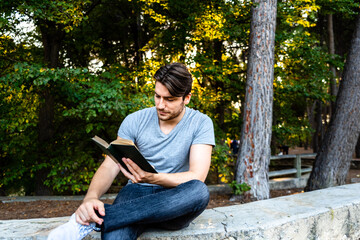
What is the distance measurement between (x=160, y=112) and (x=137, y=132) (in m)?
0.28

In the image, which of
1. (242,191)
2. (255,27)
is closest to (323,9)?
(255,27)

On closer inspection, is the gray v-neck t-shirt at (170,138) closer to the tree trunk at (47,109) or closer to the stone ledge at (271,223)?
the stone ledge at (271,223)

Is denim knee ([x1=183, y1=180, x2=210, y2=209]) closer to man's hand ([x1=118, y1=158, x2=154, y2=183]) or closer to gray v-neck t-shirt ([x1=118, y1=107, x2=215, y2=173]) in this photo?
man's hand ([x1=118, y1=158, x2=154, y2=183])

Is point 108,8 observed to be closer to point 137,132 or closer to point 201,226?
point 137,132

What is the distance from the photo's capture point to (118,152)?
76.4 inches

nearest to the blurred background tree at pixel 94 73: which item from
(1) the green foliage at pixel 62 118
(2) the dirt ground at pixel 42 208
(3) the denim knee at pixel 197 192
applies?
(1) the green foliage at pixel 62 118

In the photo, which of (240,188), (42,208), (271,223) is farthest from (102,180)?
(42,208)

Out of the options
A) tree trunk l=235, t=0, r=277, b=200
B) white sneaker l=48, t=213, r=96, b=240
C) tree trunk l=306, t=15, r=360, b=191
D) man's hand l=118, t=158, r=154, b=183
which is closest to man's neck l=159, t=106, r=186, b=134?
man's hand l=118, t=158, r=154, b=183

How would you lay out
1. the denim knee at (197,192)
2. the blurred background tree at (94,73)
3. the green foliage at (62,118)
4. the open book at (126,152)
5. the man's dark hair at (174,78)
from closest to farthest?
1. the open book at (126,152)
2. the denim knee at (197,192)
3. the man's dark hair at (174,78)
4. the green foliage at (62,118)
5. the blurred background tree at (94,73)

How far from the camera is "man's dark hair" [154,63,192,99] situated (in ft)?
7.77

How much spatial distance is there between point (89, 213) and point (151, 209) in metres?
0.39

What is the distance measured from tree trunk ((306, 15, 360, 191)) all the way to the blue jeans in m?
4.50

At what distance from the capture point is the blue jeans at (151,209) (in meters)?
1.99

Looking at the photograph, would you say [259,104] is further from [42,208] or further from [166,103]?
[42,208]
